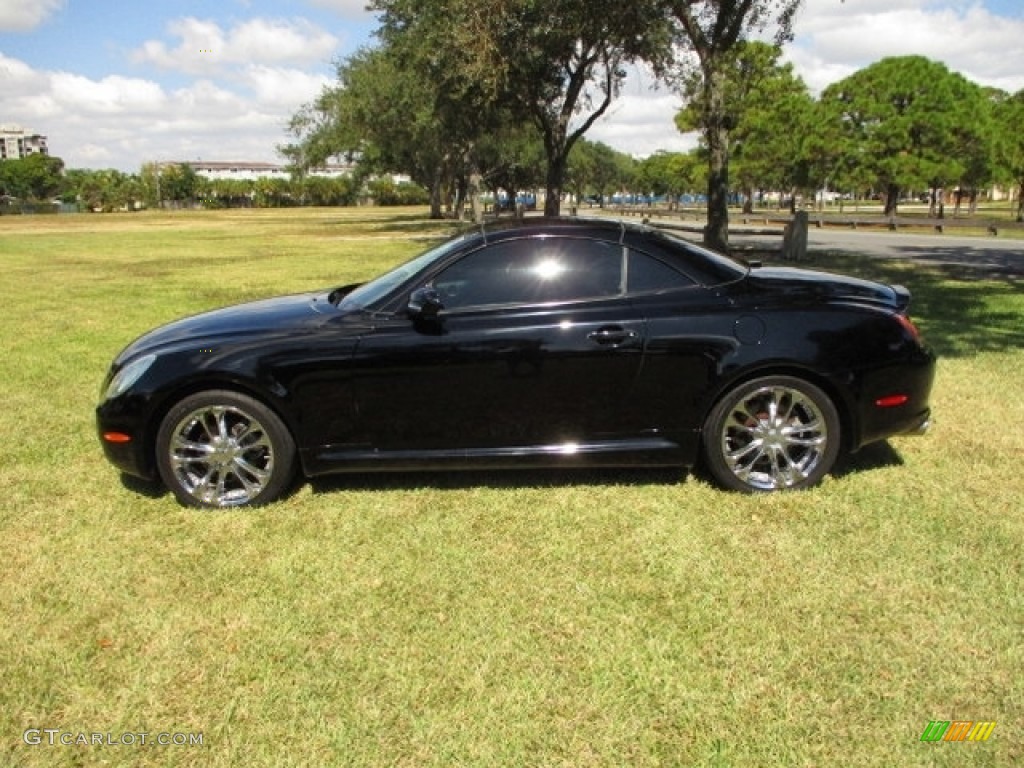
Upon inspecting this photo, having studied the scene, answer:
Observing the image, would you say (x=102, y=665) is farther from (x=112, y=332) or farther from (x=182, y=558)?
(x=112, y=332)

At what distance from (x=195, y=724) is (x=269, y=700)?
0.81 feet

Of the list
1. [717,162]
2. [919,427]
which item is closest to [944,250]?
[717,162]

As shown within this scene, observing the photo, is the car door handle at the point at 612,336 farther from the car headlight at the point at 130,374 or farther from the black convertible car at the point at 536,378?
the car headlight at the point at 130,374

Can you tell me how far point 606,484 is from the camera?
15.4 ft

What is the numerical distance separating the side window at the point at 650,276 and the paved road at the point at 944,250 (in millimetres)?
12322

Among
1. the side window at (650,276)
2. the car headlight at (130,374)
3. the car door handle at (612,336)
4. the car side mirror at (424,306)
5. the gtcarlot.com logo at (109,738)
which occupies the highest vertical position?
the side window at (650,276)


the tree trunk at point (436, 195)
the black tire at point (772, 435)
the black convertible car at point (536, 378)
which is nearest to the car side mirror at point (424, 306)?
the black convertible car at point (536, 378)

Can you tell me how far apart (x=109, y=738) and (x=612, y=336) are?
2.83m

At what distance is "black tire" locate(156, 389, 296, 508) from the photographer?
171 inches

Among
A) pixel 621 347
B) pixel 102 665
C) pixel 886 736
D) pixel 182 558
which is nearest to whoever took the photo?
pixel 886 736

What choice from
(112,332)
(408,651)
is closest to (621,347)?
(408,651)

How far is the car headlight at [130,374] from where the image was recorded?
4383 millimetres

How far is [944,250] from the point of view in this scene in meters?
21.2

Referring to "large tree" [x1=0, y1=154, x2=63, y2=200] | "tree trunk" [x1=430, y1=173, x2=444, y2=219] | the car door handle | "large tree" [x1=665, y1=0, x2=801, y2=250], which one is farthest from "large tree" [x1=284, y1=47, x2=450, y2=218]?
"large tree" [x1=0, y1=154, x2=63, y2=200]
